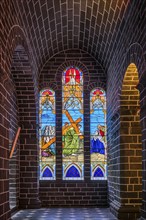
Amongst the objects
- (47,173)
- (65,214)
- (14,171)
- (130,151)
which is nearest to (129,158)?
(130,151)

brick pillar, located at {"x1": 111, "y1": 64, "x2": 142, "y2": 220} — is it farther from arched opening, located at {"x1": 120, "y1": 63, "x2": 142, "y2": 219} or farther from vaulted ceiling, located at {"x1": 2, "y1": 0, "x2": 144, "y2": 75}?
vaulted ceiling, located at {"x1": 2, "y1": 0, "x2": 144, "y2": 75}

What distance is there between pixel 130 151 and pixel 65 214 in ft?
9.55

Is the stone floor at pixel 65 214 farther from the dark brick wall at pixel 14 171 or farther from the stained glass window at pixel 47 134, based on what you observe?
the stained glass window at pixel 47 134

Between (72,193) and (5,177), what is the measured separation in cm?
762

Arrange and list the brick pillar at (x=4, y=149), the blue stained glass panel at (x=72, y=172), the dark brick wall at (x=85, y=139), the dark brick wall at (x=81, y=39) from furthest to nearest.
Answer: the blue stained glass panel at (x=72, y=172) < the dark brick wall at (x=85, y=139) < the dark brick wall at (x=81, y=39) < the brick pillar at (x=4, y=149)

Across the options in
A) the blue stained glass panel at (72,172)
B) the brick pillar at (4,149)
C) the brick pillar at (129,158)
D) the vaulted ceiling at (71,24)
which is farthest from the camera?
the blue stained glass panel at (72,172)

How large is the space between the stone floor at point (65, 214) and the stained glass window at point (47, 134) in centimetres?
159

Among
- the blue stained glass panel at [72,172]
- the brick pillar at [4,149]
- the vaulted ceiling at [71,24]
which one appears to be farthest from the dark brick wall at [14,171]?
the brick pillar at [4,149]

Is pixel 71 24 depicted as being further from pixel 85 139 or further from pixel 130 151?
pixel 130 151

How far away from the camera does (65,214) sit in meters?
13.0

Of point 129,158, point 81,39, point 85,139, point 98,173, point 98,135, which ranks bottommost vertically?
point 98,173

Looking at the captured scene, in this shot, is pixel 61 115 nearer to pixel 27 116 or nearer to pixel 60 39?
pixel 27 116

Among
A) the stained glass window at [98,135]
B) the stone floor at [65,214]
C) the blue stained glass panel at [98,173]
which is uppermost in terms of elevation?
the stained glass window at [98,135]

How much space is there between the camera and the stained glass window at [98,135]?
15.6m
